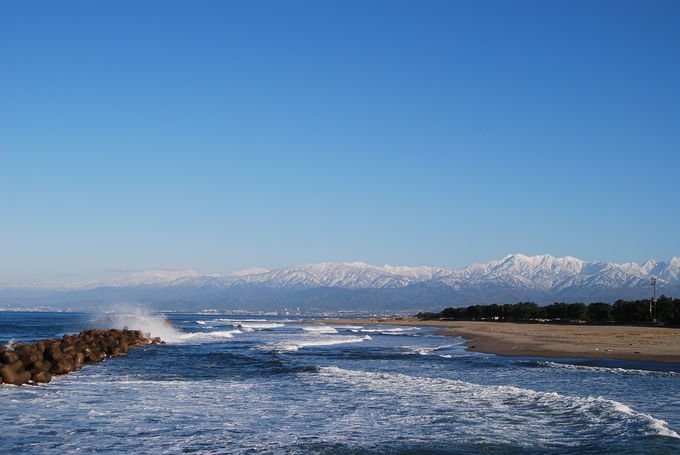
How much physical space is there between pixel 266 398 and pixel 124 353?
73.9ft

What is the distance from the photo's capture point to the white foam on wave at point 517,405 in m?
14.4

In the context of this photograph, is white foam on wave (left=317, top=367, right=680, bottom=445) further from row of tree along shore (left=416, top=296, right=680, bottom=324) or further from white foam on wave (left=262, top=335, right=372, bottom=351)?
row of tree along shore (left=416, top=296, right=680, bottom=324)

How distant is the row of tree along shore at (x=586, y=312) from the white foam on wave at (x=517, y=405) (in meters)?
80.7

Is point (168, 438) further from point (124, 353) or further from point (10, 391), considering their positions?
point (124, 353)

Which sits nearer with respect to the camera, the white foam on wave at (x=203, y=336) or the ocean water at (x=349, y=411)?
the ocean water at (x=349, y=411)

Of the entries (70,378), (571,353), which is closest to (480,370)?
(571,353)

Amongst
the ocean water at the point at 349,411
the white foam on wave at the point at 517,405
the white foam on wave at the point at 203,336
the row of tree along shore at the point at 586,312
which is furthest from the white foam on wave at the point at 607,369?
the row of tree along shore at the point at 586,312

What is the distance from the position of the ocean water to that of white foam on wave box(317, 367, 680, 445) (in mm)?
32

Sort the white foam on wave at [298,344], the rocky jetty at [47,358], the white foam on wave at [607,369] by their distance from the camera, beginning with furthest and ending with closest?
the white foam on wave at [298,344]
the white foam on wave at [607,369]
the rocky jetty at [47,358]

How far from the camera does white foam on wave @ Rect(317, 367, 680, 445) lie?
14.4 metres

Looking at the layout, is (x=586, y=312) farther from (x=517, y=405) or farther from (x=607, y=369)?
(x=517, y=405)

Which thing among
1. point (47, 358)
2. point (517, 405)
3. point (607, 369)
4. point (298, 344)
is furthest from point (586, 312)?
point (517, 405)

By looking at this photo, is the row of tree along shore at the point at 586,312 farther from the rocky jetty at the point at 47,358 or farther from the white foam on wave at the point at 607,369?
the rocky jetty at the point at 47,358

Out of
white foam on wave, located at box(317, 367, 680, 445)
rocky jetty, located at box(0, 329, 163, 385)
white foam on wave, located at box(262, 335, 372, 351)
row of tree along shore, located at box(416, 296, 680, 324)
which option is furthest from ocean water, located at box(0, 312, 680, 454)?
row of tree along shore, located at box(416, 296, 680, 324)
